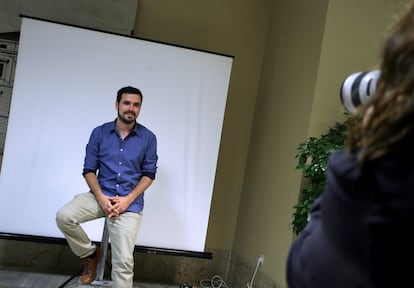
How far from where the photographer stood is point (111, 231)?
279 centimetres

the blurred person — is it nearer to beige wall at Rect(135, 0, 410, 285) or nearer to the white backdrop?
beige wall at Rect(135, 0, 410, 285)

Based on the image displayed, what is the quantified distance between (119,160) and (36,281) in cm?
110

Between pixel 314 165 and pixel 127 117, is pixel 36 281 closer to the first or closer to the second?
pixel 127 117

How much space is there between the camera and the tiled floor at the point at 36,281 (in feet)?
9.55

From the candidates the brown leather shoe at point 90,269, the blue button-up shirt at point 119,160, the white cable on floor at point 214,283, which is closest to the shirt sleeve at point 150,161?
the blue button-up shirt at point 119,160

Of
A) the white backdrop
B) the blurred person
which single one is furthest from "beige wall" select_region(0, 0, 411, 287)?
the blurred person

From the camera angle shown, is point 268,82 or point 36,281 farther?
point 268,82

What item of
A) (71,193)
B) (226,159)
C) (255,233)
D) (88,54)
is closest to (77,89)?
(88,54)

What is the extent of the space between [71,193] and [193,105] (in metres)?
1.11

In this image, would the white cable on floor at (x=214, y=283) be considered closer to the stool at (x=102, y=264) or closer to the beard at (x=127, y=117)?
the stool at (x=102, y=264)

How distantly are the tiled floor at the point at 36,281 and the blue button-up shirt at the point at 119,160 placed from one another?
0.70 metres

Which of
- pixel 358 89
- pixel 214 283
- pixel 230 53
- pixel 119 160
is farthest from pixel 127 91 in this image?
pixel 358 89

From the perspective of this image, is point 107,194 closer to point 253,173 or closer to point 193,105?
point 193,105

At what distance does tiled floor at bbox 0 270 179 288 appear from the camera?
115 inches
